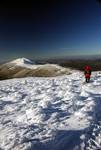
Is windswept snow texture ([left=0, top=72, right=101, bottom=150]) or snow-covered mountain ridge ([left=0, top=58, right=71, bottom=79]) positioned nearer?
windswept snow texture ([left=0, top=72, right=101, bottom=150])

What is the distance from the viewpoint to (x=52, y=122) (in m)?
9.58

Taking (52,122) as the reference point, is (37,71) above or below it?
below

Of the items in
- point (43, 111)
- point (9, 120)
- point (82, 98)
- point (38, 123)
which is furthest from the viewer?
point (82, 98)

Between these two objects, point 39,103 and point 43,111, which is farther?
point 39,103

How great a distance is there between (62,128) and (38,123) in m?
1.17

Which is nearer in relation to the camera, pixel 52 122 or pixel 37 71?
pixel 52 122

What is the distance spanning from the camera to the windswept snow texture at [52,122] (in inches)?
A: 303

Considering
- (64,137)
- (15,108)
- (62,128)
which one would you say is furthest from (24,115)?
(64,137)

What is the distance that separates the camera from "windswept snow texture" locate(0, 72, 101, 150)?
7684mm

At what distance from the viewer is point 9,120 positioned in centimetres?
1018

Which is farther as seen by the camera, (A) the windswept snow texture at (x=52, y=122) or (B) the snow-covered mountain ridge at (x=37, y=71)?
(B) the snow-covered mountain ridge at (x=37, y=71)

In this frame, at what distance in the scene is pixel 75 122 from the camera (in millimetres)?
9547

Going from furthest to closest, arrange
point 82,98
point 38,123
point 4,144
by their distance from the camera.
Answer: point 82,98
point 38,123
point 4,144

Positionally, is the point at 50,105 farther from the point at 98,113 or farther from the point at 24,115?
the point at 98,113
